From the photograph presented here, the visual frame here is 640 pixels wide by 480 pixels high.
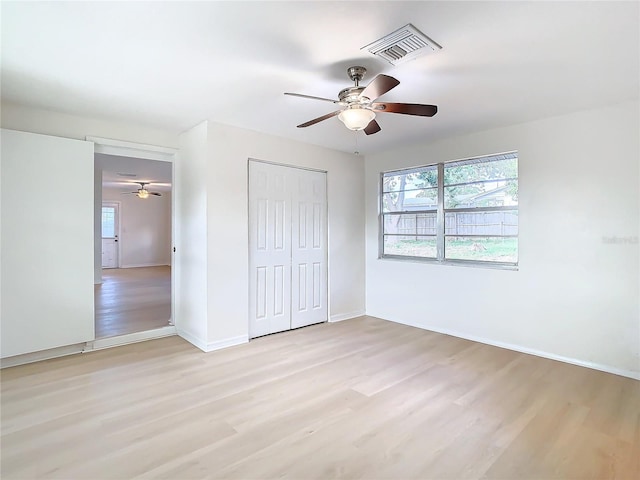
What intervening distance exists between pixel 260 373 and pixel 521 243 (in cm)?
297

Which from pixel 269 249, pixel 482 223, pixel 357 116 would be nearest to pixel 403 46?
pixel 357 116

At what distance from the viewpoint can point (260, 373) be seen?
3.08 metres

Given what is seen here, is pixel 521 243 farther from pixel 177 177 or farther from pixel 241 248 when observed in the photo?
pixel 177 177

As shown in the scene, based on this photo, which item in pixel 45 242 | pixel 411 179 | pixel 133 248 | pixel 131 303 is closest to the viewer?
pixel 45 242

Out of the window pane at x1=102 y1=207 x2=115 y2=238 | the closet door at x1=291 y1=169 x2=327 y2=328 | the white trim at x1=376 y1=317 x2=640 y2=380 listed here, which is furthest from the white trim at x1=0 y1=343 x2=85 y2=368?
the window pane at x1=102 y1=207 x2=115 y2=238

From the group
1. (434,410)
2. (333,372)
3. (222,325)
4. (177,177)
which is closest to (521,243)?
(434,410)

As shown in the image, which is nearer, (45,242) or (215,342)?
(45,242)

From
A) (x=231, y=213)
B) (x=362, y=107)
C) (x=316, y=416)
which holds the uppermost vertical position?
(x=362, y=107)

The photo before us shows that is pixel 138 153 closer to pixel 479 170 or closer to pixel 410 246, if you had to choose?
pixel 410 246

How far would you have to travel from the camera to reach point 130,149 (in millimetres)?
3904

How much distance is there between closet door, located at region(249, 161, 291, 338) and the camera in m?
4.08

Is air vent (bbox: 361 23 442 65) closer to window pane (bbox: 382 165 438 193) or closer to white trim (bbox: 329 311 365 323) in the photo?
window pane (bbox: 382 165 438 193)

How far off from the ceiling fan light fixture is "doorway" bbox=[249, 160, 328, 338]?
1842 millimetres

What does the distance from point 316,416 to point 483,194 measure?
3.08 metres
